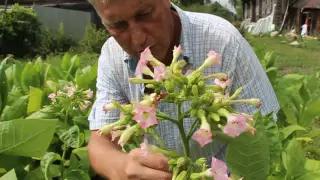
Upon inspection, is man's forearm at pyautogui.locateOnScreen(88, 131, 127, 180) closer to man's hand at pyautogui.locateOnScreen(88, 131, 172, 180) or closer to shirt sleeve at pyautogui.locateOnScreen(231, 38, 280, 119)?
man's hand at pyautogui.locateOnScreen(88, 131, 172, 180)

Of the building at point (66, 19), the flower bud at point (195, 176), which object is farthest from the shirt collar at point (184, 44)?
the building at point (66, 19)

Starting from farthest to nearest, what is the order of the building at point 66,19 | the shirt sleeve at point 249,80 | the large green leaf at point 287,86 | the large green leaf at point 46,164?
1. the building at point 66,19
2. the large green leaf at point 287,86
3. the shirt sleeve at point 249,80
4. the large green leaf at point 46,164

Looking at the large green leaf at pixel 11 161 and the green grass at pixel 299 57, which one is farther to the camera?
the green grass at pixel 299 57

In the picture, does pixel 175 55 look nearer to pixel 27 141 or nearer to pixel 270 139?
pixel 270 139

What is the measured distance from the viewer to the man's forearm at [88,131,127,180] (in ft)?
4.19

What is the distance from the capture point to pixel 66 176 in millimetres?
1494

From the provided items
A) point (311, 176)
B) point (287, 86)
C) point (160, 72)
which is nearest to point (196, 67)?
point (311, 176)

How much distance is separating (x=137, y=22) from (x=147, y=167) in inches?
13.5

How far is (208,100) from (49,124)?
498mm

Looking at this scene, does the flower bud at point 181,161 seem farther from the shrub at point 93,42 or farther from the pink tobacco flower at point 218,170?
the shrub at point 93,42

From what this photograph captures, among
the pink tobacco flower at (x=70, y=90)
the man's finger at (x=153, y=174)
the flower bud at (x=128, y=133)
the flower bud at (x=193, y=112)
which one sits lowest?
the pink tobacco flower at (x=70, y=90)

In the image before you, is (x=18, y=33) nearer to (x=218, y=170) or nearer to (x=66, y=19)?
(x=66, y=19)

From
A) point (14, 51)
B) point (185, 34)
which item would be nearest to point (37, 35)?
point (14, 51)

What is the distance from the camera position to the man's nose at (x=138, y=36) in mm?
1214
